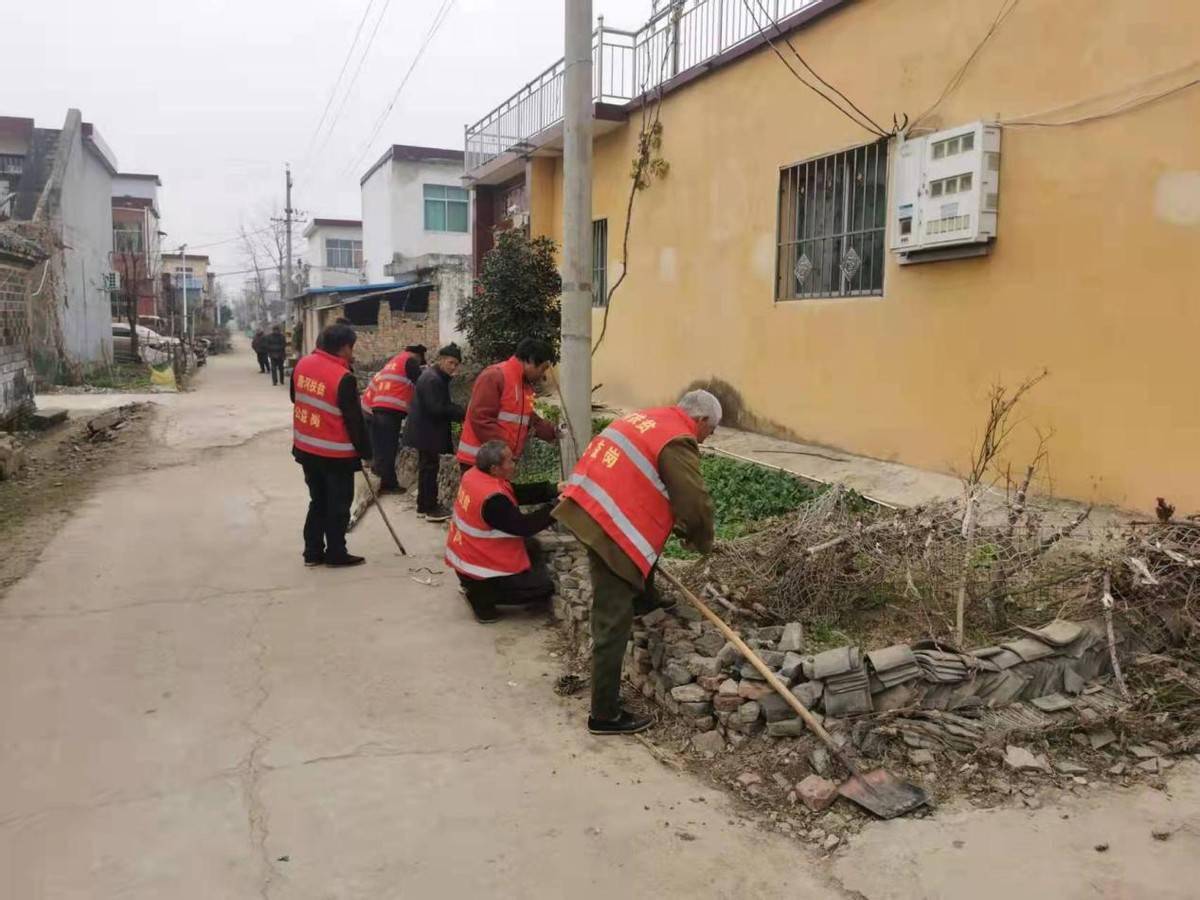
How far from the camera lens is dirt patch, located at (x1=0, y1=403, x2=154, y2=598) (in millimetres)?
7082

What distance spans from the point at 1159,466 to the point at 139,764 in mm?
5374

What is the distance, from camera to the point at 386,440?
30.0 feet

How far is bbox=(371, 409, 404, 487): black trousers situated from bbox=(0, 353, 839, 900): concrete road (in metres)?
2.86

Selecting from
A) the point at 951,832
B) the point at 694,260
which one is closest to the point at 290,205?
the point at 694,260

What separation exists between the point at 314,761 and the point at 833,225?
6230 mm

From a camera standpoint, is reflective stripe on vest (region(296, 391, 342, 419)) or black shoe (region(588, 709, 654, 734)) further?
reflective stripe on vest (region(296, 391, 342, 419))

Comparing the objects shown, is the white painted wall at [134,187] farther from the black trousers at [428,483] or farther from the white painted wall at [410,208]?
the black trousers at [428,483]

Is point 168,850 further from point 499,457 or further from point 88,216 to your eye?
point 88,216

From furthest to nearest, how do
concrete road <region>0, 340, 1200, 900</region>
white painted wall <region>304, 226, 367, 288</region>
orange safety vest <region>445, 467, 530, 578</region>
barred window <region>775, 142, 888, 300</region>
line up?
white painted wall <region>304, 226, 367, 288</region> → barred window <region>775, 142, 888, 300</region> → orange safety vest <region>445, 467, 530, 578</region> → concrete road <region>0, 340, 1200, 900</region>

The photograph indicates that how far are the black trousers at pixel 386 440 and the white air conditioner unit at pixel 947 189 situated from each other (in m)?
4.90

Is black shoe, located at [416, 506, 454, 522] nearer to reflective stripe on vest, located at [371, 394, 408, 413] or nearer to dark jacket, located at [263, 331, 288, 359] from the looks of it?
reflective stripe on vest, located at [371, 394, 408, 413]

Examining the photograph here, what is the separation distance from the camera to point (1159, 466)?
530 cm

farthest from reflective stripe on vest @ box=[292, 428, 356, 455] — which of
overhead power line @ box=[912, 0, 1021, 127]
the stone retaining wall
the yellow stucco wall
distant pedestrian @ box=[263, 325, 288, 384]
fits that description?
distant pedestrian @ box=[263, 325, 288, 384]

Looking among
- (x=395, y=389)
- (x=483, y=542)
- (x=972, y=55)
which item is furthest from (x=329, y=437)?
(x=972, y=55)
